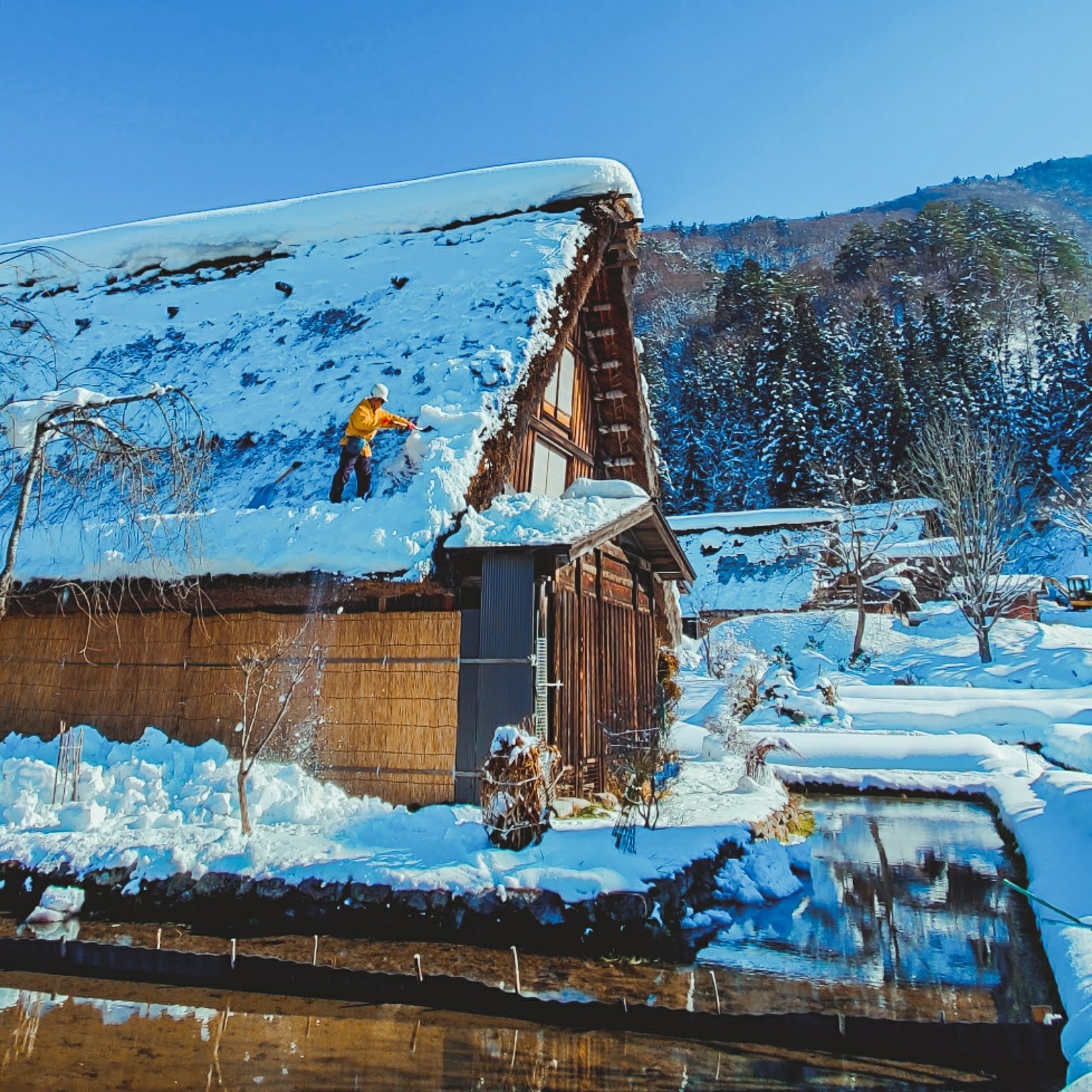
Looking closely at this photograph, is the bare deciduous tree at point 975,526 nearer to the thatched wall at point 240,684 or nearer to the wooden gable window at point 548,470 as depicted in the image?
the wooden gable window at point 548,470

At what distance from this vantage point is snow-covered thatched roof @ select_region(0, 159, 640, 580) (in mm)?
7953

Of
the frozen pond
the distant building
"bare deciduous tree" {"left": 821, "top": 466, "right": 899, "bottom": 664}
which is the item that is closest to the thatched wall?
→ the frozen pond

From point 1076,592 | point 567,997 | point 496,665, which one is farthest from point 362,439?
point 1076,592

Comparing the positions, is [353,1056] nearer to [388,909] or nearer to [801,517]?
[388,909]

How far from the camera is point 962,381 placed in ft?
132

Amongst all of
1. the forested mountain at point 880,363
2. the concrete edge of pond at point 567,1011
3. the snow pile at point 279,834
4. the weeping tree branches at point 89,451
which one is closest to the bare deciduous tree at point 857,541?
A: the forested mountain at point 880,363

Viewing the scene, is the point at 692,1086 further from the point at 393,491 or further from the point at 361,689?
the point at 393,491

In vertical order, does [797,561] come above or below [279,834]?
above

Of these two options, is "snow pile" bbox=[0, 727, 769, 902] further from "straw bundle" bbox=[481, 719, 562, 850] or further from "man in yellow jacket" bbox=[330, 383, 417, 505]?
"man in yellow jacket" bbox=[330, 383, 417, 505]

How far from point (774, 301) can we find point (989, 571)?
28999 millimetres

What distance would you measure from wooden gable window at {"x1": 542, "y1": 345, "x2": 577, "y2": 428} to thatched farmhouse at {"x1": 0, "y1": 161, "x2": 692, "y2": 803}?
56 millimetres

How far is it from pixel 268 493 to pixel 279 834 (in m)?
3.81

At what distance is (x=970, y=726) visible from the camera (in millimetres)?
16391

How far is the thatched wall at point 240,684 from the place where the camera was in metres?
7.77
